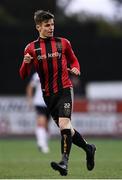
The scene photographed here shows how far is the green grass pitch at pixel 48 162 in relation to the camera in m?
11.8

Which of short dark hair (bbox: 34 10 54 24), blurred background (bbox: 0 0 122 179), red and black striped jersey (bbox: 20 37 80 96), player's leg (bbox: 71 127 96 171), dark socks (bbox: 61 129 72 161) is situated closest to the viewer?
dark socks (bbox: 61 129 72 161)

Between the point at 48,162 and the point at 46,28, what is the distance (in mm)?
4118

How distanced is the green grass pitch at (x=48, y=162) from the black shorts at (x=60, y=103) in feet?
2.81

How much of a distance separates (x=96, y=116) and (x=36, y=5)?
16591 mm

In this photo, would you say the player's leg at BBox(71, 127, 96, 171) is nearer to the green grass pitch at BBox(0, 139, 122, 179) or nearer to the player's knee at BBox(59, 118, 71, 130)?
the green grass pitch at BBox(0, 139, 122, 179)

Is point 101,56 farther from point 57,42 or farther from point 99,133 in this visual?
point 57,42

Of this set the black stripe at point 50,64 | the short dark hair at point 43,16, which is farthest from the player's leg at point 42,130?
the short dark hair at point 43,16

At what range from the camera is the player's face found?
11273mm

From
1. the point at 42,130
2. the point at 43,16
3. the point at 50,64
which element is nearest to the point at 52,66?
the point at 50,64

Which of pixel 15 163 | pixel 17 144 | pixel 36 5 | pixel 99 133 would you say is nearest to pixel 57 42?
pixel 15 163

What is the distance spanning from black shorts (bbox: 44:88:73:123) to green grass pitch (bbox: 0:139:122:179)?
0.86 metres

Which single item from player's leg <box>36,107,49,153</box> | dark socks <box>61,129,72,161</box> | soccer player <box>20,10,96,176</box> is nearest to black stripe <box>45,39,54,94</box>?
soccer player <box>20,10,96,176</box>

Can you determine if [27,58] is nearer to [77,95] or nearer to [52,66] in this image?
[52,66]

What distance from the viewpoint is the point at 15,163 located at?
14.7m
